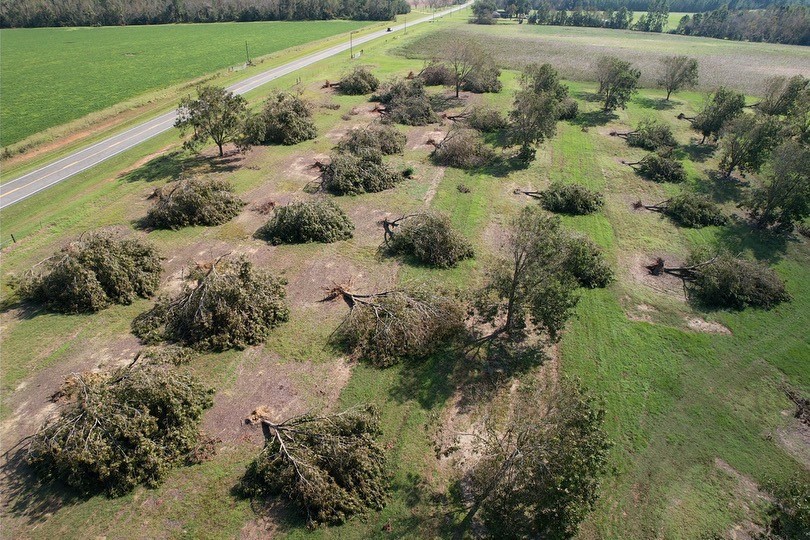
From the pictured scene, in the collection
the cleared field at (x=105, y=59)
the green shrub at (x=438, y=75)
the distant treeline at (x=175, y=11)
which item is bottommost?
the green shrub at (x=438, y=75)

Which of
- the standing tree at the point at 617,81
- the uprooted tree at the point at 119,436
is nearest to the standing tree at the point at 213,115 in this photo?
the uprooted tree at the point at 119,436

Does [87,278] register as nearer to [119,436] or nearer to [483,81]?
[119,436]

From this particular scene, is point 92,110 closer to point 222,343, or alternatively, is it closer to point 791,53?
point 222,343

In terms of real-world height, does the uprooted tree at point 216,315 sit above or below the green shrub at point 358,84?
below

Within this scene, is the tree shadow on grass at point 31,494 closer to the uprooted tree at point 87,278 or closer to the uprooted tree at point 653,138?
the uprooted tree at point 87,278

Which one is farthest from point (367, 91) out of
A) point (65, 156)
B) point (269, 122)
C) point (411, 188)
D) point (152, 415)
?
point (152, 415)

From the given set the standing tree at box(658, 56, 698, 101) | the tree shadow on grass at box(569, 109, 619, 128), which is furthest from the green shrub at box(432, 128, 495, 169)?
the standing tree at box(658, 56, 698, 101)

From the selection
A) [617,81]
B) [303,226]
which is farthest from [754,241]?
[303,226]

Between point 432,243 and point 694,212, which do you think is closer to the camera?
point 432,243
